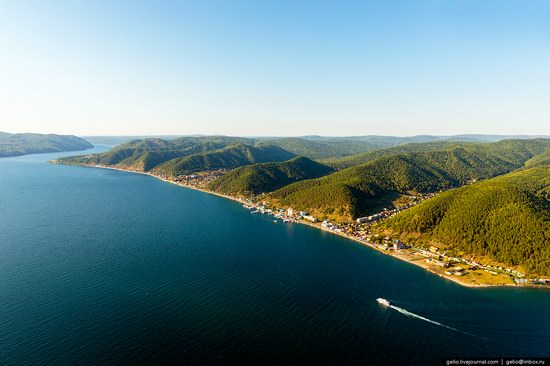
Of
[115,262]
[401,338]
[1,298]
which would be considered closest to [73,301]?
[1,298]

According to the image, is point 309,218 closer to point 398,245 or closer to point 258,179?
point 398,245

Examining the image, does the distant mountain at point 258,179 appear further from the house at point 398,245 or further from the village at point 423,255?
the house at point 398,245

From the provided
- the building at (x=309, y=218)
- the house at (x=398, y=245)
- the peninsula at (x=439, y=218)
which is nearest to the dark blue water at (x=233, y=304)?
the house at (x=398, y=245)

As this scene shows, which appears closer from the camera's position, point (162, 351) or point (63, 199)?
point (162, 351)

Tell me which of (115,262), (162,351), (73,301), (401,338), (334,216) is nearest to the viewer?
(162,351)

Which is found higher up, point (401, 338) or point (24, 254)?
point (24, 254)

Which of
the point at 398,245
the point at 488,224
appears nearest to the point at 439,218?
the point at 488,224

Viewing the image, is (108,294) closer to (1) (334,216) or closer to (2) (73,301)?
(2) (73,301)
